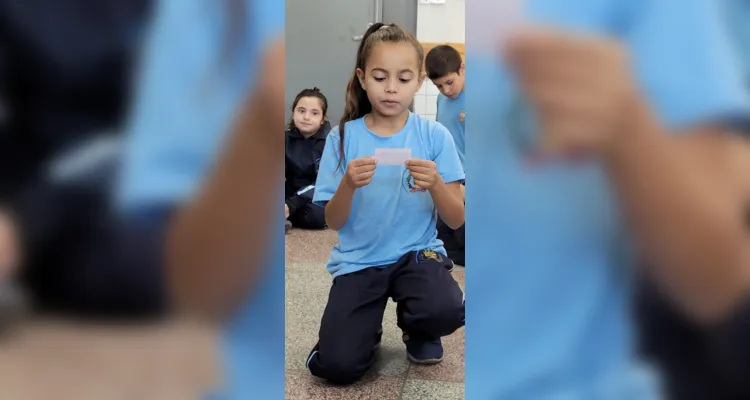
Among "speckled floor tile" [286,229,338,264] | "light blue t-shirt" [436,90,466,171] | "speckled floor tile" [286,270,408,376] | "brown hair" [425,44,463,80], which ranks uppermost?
"brown hair" [425,44,463,80]

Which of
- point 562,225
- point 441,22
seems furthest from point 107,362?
point 441,22

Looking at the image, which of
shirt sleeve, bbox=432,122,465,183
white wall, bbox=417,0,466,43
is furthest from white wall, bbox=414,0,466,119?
shirt sleeve, bbox=432,122,465,183

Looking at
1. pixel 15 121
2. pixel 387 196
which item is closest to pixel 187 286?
pixel 15 121

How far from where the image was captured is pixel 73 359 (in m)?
0.43

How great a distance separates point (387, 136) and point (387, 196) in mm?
105

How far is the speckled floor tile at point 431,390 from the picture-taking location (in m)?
0.79

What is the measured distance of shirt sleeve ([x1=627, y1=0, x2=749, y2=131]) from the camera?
38 cm

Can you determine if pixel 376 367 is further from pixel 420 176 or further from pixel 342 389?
pixel 420 176

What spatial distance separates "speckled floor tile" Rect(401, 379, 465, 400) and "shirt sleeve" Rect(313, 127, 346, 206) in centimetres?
31

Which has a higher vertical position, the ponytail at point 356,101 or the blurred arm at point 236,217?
the ponytail at point 356,101

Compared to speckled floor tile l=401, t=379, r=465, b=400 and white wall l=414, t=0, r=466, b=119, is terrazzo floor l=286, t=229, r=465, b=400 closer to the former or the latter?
speckled floor tile l=401, t=379, r=465, b=400

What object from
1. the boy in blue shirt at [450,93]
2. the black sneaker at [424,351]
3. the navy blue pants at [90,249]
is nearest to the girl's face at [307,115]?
the boy in blue shirt at [450,93]

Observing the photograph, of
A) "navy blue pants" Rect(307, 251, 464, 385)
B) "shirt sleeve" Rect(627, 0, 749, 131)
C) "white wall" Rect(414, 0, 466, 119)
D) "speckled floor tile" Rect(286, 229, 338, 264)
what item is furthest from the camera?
"white wall" Rect(414, 0, 466, 119)

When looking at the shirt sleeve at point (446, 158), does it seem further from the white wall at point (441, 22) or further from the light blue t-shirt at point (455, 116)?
the white wall at point (441, 22)
